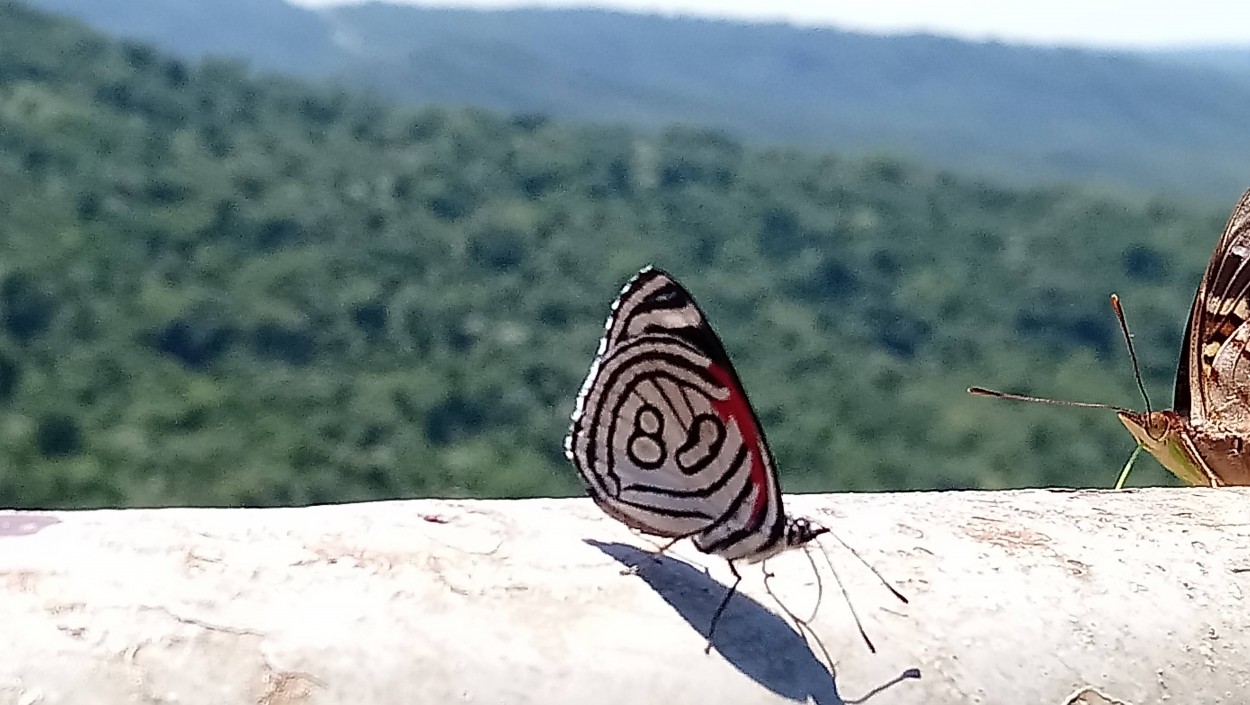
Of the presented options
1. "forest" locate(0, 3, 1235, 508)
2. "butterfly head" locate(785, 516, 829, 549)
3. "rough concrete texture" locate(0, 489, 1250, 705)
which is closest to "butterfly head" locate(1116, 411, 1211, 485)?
"rough concrete texture" locate(0, 489, 1250, 705)

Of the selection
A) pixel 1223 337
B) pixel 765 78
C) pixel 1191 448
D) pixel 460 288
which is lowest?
pixel 460 288

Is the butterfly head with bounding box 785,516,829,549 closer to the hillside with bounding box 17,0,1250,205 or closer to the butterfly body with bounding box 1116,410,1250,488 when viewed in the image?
the butterfly body with bounding box 1116,410,1250,488

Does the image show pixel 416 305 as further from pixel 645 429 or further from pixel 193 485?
pixel 645 429

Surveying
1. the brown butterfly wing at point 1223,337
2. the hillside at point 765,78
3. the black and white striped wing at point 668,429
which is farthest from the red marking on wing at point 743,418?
the hillside at point 765,78

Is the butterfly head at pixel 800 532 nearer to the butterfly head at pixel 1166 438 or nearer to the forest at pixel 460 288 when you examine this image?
the butterfly head at pixel 1166 438

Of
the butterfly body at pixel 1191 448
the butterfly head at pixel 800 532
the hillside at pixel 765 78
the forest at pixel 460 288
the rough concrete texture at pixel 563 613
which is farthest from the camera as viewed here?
the hillside at pixel 765 78

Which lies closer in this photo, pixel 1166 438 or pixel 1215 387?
pixel 1166 438

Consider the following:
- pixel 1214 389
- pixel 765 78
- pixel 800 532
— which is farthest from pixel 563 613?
pixel 765 78

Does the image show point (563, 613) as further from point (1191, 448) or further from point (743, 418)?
point (1191, 448)
